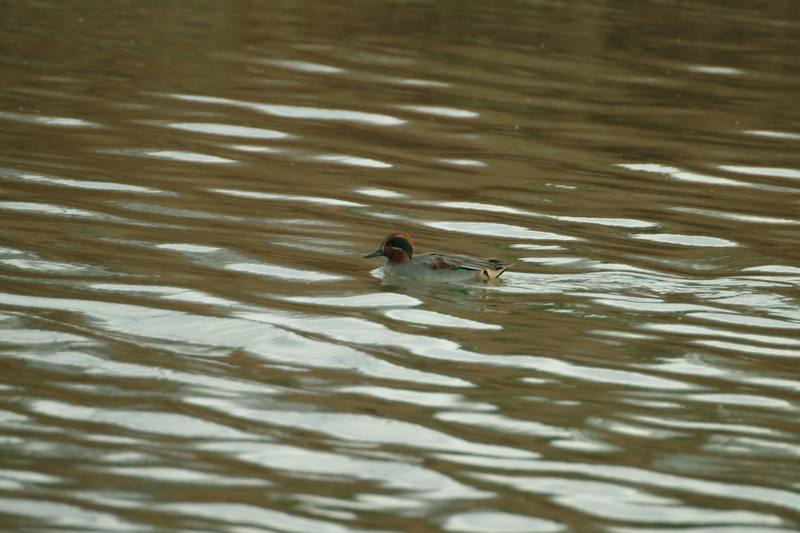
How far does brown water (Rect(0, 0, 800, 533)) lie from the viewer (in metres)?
6.11

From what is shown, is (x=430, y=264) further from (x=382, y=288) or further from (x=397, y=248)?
(x=382, y=288)

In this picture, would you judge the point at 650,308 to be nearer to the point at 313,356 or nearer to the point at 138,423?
the point at 313,356

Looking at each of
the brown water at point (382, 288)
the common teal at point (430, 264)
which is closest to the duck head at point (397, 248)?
the common teal at point (430, 264)

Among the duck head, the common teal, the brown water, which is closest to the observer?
the brown water

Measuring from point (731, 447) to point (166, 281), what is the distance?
3.97 meters

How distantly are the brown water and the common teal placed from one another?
120 millimetres

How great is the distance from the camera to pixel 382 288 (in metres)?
9.47

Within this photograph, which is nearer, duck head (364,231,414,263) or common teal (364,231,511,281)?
common teal (364,231,511,281)

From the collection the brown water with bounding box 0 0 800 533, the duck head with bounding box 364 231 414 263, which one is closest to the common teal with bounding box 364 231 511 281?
the duck head with bounding box 364 231 414 263

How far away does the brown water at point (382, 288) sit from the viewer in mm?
6109

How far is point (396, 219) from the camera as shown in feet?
37.7

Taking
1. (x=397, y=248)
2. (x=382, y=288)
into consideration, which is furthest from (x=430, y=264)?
(x=382, y=288)

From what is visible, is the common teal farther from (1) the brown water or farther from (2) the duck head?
(1) the brown water

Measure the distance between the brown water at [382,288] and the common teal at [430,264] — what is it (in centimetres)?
12
